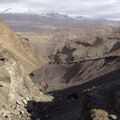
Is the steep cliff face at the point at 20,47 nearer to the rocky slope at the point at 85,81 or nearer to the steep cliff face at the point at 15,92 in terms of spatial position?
the rocky slope at the point at 85,81

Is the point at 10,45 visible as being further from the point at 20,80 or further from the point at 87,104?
the point at 87,104

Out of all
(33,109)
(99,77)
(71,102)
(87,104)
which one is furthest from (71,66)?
(87,104)

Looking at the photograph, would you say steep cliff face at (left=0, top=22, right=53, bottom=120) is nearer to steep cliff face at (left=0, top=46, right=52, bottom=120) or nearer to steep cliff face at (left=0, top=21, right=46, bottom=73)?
steep cliff face at (left=0, top=46, right=52, bottom=120)

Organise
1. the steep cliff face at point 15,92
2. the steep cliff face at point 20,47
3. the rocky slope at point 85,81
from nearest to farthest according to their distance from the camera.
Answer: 1. the rocky slope at point 85,81
2. the steep cliff face at point 15,92
3. the steep cliff face at point 20,47

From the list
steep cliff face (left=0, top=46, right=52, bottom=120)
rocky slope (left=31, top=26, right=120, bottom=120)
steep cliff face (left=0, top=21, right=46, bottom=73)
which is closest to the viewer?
rocky slope (left=31, top=26, right=120, bottom=120)

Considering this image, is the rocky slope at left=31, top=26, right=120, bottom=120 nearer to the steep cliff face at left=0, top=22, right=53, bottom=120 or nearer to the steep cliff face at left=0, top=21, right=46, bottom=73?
the steep cliff face at left=0, top=22, right=53, bottom=120

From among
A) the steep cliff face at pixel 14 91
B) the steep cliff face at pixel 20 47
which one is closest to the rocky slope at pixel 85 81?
the steep cliff face at pixel 14 91

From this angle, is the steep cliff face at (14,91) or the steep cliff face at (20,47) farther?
the steep cliff face at (20,47)

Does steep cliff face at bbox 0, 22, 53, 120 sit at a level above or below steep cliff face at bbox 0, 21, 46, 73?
above

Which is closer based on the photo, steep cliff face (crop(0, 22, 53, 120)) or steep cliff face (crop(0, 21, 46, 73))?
steep cliff face (crop(0, 22, 53, 120))

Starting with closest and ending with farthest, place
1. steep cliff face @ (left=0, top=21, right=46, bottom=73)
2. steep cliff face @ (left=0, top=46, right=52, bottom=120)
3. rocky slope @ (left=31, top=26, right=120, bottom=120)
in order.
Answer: rocky slope @ (left=31, top=26, right=120, bottom=120) → steep cliff face @ (left=0, top=46, right=52, bottom=120) → steep cliff face @ (left=0, top=21, right=46, bottom=73)

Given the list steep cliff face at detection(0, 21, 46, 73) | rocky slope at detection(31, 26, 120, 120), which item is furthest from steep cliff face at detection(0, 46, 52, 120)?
steep cliff face at detection(0, 21, 46, 73)
